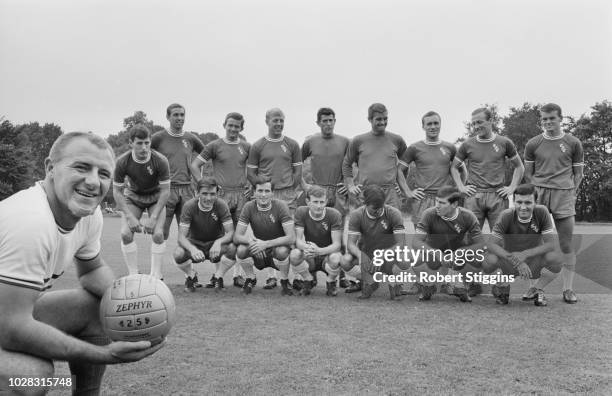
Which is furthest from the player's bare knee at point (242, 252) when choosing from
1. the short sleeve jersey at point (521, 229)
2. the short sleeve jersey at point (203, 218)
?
the short sleeve jersey at point (521, 229)

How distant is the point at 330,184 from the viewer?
26.7 ft

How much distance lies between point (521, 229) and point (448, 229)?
0.88 meters

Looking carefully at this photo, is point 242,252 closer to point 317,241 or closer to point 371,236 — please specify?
point 317,241

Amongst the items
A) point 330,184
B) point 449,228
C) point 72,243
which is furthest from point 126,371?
point 330,184

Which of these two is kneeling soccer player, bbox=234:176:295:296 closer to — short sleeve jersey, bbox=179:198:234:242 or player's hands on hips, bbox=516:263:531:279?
Answer: short sleeve jersey, bbox=179:198:234:242

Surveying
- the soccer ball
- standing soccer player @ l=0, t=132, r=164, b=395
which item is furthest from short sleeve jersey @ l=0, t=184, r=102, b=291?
the soccer ball

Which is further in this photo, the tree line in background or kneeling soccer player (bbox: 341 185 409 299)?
the tree line in background

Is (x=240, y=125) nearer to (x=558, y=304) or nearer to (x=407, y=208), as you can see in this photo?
(x=558, y=304)

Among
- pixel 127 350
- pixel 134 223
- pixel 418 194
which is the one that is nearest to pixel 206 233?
pixel 134 223

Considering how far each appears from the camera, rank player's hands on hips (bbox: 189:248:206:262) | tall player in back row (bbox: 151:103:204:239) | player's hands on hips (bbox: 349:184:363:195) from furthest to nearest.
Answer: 1. tall player in back row (bbox: 151:103:204:239)
2. player's hands on hips (bbox: 349:184:363:195)
3. player's hands on hips (bbox: 189:248:206:262)

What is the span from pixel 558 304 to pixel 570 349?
228cm

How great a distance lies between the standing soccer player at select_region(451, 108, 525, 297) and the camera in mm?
7449

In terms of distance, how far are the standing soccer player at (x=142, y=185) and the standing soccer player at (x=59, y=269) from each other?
14.5 feet

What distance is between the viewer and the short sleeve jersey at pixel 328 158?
809 cm
